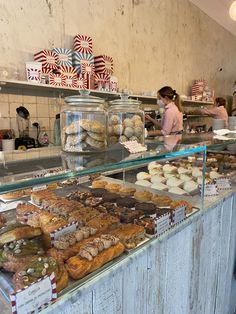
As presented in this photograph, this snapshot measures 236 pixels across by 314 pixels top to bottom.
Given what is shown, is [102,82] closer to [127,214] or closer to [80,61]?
[80,61]

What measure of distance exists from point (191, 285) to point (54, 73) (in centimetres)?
212

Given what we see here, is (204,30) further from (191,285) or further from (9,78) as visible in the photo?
(191,285)

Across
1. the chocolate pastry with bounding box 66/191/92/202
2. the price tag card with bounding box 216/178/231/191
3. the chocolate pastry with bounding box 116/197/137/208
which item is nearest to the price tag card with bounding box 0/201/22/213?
the chocolate pastry with bounding box 66/191/92/202

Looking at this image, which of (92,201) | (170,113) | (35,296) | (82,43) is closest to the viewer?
(35,296)

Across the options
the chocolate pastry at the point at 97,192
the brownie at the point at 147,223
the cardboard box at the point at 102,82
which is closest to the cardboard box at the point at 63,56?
the cardboard box at the point at 102,82

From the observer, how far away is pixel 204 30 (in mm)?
5336

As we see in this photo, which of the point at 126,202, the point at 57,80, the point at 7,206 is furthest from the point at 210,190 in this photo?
the point at 57,80

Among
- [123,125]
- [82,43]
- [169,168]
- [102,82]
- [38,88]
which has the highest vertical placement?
[82,43]

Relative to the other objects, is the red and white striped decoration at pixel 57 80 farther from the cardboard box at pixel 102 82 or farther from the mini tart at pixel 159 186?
the mini tart at pixel 159 186

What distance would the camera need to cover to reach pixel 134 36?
3736 mm

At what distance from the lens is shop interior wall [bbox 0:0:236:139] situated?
96.8 inches

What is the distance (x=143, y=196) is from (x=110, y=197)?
0.55ft

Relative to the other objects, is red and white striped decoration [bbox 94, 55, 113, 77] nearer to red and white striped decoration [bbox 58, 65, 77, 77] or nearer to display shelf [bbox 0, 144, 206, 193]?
red and white striped decoration [bbox 58, 65, 77, 77]

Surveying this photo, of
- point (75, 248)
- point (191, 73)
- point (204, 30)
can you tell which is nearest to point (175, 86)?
point (191, 73)
